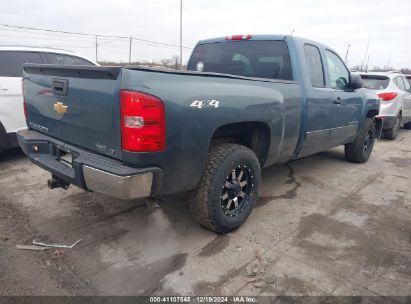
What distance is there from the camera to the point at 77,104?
105 inches

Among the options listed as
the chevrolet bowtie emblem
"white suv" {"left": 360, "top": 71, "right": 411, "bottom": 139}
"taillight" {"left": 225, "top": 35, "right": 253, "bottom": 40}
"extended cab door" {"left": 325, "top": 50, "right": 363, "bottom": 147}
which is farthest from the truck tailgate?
"white suv" {"left": 360, "top": 71, "right": 411, "bottom": 139}

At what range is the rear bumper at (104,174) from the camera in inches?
91.2

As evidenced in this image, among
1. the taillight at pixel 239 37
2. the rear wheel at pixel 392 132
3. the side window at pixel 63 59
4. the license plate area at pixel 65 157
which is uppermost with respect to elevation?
the taillight at pixel 239 37

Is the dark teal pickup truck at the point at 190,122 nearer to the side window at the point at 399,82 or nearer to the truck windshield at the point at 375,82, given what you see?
the truck windshield at the point at 375,82

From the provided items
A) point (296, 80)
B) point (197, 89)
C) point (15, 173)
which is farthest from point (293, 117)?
point (15, 173)

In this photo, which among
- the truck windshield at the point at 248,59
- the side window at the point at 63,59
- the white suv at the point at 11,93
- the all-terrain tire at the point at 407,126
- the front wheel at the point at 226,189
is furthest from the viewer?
the all-terrain tire at the point at 407,126

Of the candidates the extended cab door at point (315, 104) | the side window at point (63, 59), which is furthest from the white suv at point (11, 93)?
the extended cab door at point (315, 104)

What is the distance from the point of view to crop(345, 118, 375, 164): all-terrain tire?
577 centimetres

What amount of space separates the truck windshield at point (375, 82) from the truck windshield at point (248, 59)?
518 centimetres

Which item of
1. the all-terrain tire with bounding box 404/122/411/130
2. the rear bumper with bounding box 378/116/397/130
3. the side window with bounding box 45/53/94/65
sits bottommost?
the all-terrain tire with bounding box 404/122/411/130

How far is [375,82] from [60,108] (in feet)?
25.5

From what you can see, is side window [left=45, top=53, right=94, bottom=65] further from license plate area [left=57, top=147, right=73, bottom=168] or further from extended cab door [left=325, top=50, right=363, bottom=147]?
extended cab door [left=325, top=50, right=363, bottom=147]

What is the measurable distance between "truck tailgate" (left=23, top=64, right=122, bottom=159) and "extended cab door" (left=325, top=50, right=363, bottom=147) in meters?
3.19

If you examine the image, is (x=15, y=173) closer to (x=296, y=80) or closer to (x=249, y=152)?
(x=249, y=152)
